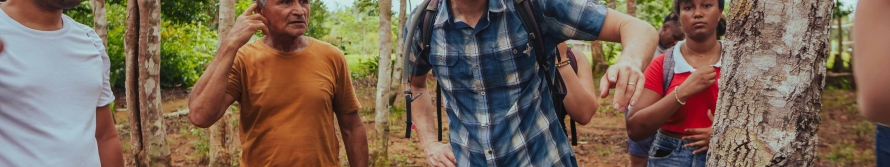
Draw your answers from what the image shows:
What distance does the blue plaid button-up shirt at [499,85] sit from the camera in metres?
2.36

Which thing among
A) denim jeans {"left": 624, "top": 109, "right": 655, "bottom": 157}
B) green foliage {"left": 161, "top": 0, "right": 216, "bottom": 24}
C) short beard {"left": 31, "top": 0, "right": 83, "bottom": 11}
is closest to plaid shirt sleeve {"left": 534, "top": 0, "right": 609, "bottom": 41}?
short beard {"left": 31, "top": 0, "right": 83, "bottom": 11}

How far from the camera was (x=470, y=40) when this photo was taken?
7.97 feet

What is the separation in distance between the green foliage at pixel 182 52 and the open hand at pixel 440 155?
1281cm

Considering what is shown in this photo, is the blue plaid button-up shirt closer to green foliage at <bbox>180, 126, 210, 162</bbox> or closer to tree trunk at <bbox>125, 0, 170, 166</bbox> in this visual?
tree trunk at <bbox>125, 0, 170, 166</bbox>

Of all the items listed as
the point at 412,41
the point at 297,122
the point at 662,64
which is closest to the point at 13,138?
the point at 297,122

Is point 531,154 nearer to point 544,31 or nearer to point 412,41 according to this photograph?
point 544,31

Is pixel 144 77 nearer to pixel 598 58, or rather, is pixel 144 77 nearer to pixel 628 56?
pixel 628 56

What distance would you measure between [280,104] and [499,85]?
103 cm

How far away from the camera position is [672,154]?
304 centimetres

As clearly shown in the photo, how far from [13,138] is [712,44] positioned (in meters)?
2.78

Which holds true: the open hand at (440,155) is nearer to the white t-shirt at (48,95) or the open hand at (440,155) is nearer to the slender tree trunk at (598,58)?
the white t-shirt at (48,95)

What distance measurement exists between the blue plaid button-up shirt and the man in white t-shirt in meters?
1.21

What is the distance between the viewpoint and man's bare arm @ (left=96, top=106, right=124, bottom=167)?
2.59m

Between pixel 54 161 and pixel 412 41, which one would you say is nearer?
pixel 54 161
